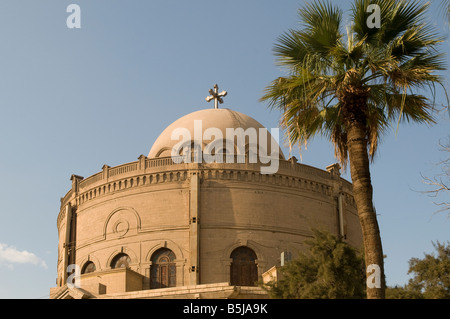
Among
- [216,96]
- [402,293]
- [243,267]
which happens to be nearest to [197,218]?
Result: [243,267]

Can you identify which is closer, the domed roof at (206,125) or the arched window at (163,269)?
the arched window at (163,269)

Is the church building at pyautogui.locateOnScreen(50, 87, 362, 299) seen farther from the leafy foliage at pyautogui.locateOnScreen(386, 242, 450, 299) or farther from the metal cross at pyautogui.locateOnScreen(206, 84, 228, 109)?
the leafy foliage at pyautogui.locateOnScreen(386, 242, 450, 299)

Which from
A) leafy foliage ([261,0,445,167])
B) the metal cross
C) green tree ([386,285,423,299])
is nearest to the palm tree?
leafy foliage ([261,0,445,167])

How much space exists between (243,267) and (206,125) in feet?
31.9

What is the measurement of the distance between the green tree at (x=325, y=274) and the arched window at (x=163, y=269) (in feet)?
34.3

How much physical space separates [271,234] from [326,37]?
75.9ft

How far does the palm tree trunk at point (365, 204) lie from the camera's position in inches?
447

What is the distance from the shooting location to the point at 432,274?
22859 millimetres

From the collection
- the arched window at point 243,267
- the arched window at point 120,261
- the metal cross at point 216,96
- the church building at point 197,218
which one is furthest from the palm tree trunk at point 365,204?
the metal cross at point 216,96

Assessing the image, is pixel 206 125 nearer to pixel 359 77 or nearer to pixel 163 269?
pixel 163 269

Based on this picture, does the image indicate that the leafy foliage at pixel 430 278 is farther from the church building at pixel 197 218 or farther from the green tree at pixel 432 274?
the church building at pixel 197 218

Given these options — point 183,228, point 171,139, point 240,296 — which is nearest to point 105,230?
point 183,228

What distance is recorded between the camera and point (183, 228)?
3447 cm
